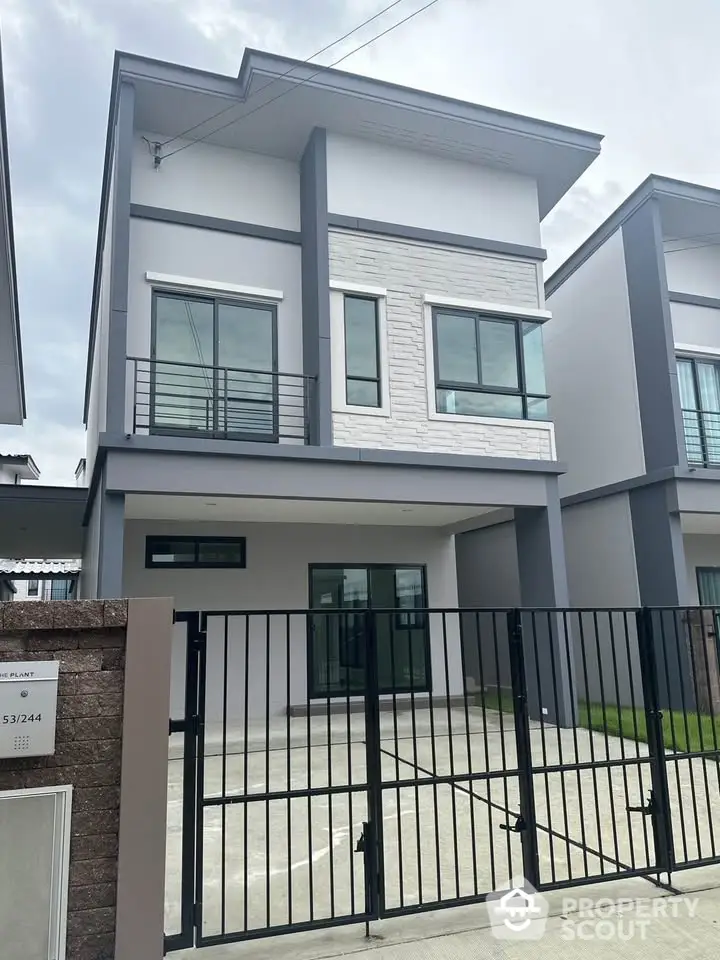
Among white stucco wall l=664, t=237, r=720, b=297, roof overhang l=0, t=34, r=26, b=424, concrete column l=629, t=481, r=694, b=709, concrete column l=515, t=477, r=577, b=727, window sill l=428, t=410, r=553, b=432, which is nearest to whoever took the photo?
roof overhang l=0, t=34, r=26, b=424

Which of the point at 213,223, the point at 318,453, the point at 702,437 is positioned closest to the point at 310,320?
the point at 213,223

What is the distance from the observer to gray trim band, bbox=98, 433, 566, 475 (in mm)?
7844

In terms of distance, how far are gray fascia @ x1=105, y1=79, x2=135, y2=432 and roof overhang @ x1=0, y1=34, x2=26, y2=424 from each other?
114cm

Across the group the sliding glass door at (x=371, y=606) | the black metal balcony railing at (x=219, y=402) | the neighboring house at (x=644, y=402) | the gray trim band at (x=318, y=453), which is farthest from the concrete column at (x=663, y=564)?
the black metal balcony railing at (x=219, y=402)

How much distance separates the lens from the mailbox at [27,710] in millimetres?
2930

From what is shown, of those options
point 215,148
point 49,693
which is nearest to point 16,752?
point 49,693

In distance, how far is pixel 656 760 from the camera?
14.2 feet

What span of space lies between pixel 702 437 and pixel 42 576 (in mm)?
15494

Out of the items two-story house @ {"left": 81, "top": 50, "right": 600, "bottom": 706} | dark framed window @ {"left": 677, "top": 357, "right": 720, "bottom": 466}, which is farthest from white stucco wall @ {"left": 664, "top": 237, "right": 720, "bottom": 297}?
two-story house @ {"left": 81, "top": 50, "right": 600, "bottom": 706}

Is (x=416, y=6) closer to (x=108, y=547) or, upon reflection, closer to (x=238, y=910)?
(x=108, y=547)

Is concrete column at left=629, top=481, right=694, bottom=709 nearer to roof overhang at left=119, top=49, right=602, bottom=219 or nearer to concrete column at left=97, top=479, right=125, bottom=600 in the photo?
roof overhang at left=119, top=49, right=602, bottom=219

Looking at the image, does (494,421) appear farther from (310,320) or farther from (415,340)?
(310,320)

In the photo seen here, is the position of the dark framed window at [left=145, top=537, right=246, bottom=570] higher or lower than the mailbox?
higher

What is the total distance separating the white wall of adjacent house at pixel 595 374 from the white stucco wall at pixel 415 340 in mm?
2486
